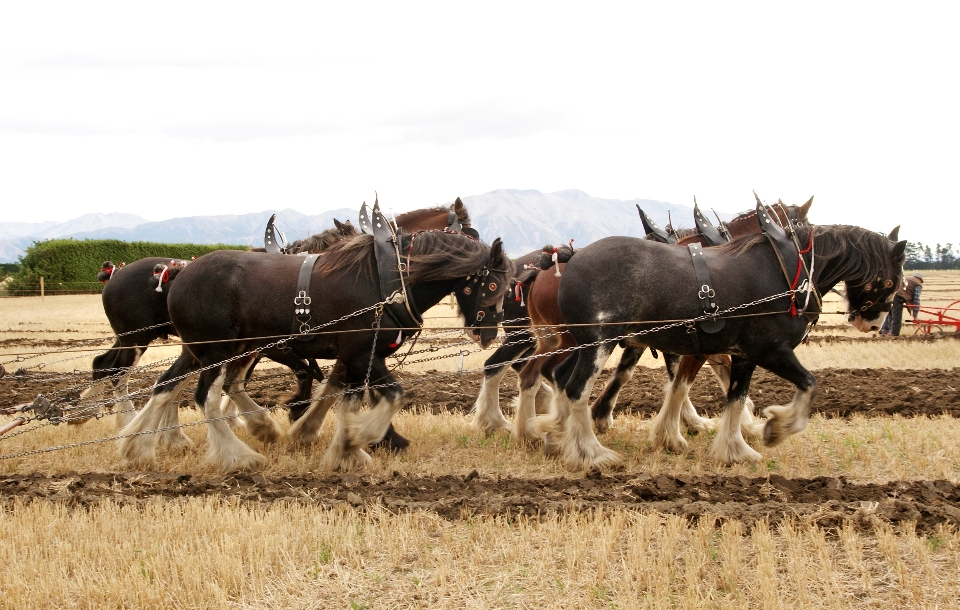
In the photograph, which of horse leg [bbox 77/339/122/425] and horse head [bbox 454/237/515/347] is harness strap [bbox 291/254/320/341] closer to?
horse head [bbox 454/237/515/347]

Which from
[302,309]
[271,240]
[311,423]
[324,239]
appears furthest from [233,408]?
[302,309]

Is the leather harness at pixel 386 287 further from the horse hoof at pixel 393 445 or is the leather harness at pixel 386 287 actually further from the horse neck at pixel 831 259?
the horse neck at pixel 831 259

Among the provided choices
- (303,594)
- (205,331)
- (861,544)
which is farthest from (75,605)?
(861,544)

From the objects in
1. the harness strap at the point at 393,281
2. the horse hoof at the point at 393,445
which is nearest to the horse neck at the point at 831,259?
the harness strap at the point at 393,281

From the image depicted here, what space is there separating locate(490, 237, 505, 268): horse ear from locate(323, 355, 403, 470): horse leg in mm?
1217

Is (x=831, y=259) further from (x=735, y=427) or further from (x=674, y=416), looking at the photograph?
(x=674, y=416)

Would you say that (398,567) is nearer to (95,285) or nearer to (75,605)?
(75,605)

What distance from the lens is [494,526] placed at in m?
4.66

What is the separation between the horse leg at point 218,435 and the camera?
6.38 metres

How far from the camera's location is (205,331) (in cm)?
643

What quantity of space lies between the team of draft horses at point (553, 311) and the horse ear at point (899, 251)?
0.01 m

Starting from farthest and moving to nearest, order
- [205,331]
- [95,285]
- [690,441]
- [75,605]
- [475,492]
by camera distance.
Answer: [95,285] → [690,441] → [205,331] → [475,492] → [75,605]

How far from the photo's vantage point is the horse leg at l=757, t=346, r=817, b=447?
5.90 metres

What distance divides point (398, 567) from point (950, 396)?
23.2 feet
